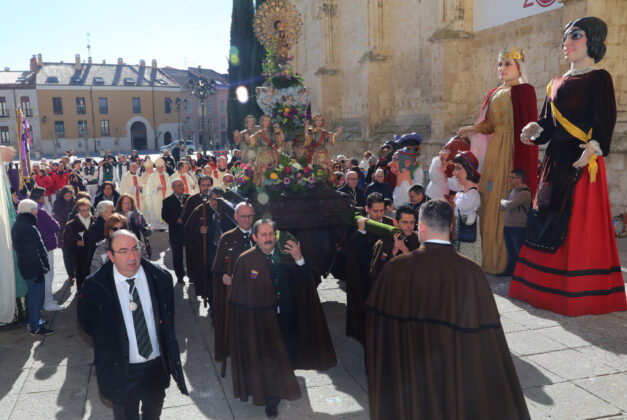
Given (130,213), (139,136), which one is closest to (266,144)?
(130,213)

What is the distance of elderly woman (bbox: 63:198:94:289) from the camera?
7324 mm

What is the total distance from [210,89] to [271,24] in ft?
55.5

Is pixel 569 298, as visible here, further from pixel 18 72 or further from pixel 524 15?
pixel 18 72

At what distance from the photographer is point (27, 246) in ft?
20.1

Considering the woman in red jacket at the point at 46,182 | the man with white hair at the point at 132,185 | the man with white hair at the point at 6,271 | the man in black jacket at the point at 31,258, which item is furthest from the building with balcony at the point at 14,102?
the man in black jacket at the point at 31,258

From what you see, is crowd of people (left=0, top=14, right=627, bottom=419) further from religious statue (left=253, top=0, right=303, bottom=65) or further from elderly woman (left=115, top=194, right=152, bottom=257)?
religious statue (left=253, top=0, right=303, bottom=65)

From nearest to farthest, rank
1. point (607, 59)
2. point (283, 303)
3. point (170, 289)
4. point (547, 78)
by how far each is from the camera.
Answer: point (170, 289) < point (283, 303) < point (607, 59) < point (547, 78)

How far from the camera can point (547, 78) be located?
12.4 metres

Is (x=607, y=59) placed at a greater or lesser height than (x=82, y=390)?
greater

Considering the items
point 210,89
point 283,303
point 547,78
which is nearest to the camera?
point 283,303

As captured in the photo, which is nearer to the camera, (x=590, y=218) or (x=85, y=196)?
(x=590, y=218)

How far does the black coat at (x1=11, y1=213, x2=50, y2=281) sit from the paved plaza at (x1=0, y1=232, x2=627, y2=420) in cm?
84

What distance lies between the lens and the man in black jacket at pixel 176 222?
841 cm

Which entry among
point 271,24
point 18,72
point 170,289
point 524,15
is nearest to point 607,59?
point 524,15
